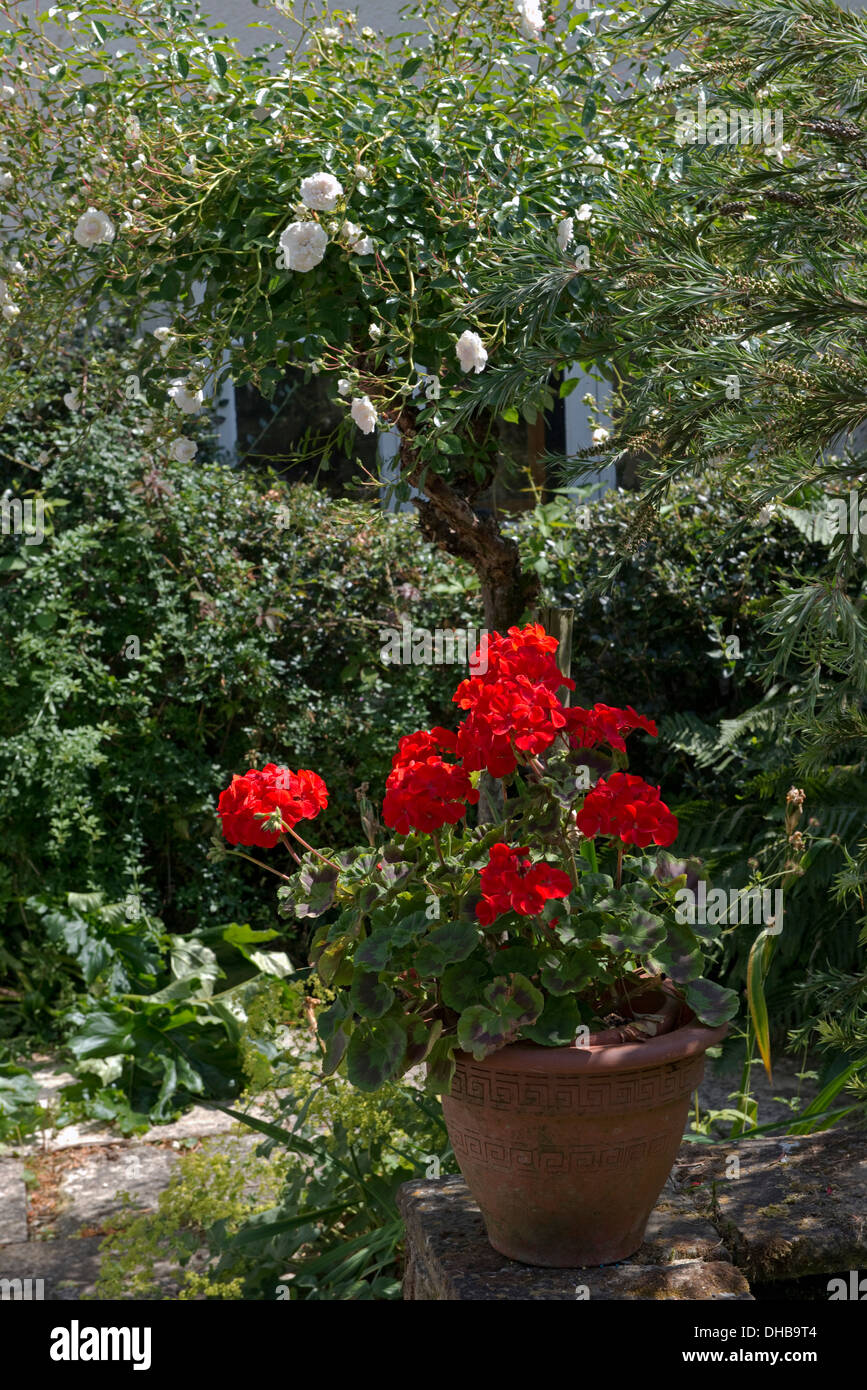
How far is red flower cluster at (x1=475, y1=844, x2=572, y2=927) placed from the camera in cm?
208

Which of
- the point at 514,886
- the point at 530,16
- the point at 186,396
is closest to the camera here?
the point at 514,886

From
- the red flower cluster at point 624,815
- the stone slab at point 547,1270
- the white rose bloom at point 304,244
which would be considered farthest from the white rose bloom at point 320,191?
the stone slab at point 547,1270

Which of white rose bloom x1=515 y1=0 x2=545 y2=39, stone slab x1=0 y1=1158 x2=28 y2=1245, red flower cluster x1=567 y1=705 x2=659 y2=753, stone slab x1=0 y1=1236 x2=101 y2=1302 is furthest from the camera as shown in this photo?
stone slab x1=0 y1=1158 x2=28 y2=1245

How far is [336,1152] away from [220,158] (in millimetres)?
2273

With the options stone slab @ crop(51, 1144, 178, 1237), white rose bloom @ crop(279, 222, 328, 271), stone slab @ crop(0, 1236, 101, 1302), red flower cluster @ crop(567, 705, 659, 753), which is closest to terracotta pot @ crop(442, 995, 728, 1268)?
red flower cluster @ crop(567, 705, 659, 753)

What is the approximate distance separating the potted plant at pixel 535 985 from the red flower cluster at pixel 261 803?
22 centimetres

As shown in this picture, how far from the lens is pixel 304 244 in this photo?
98.3 inches

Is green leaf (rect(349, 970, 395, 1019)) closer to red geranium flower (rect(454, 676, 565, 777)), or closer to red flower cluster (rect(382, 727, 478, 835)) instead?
red flower cluster (rect(382, 727, 478, 835))

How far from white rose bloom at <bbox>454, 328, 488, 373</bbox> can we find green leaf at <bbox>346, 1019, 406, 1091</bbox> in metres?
1.30

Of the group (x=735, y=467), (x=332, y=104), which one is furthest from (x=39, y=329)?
(x=735, y=467)

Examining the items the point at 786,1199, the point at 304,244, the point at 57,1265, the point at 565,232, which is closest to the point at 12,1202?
the point at 57,1265

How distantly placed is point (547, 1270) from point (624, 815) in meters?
0.82

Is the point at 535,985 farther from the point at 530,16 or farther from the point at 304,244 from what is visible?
the point at 530,16
